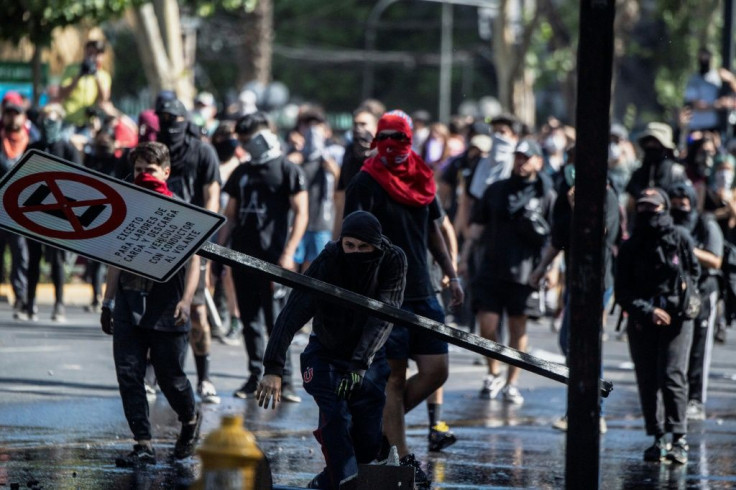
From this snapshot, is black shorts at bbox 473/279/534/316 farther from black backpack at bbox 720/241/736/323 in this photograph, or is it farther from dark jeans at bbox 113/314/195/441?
dark jeans at bbox 113/314/195/441

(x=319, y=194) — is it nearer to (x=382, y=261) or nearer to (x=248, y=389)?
(x=248, y=389)

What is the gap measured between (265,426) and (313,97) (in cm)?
5088

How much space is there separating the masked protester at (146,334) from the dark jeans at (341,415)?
4.08 ft

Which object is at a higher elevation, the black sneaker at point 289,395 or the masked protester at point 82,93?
the masked protester at point 82,93

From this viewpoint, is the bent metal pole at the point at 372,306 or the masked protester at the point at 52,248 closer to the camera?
the bent metal pole at the point at 372,306

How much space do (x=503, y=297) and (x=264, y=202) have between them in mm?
1926

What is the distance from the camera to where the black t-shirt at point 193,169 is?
9.85 meters

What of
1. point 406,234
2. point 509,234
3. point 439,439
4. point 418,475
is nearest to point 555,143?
point 509,234

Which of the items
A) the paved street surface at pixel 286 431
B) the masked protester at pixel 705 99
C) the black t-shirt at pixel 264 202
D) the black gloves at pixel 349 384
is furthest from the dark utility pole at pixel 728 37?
the black gloves at pixel 349 384

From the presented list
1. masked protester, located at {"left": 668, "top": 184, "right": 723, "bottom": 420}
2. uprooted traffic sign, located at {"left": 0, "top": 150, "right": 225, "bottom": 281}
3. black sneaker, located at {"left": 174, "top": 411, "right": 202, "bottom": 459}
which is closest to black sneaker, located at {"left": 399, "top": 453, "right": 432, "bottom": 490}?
black sneaker, located at {"left": 174, "top": 411, "right": 202, "bottom": 459}

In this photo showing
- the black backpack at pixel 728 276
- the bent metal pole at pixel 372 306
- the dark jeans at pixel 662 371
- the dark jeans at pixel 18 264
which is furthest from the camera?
the dark jeans at pixel 18 264

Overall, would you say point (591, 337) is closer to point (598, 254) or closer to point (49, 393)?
point (598, 254)

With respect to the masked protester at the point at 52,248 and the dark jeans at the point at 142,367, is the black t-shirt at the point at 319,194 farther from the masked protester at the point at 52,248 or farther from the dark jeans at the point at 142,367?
the dark jeans at the point at 142,367

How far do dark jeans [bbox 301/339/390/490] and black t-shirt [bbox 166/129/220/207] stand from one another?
310cm
